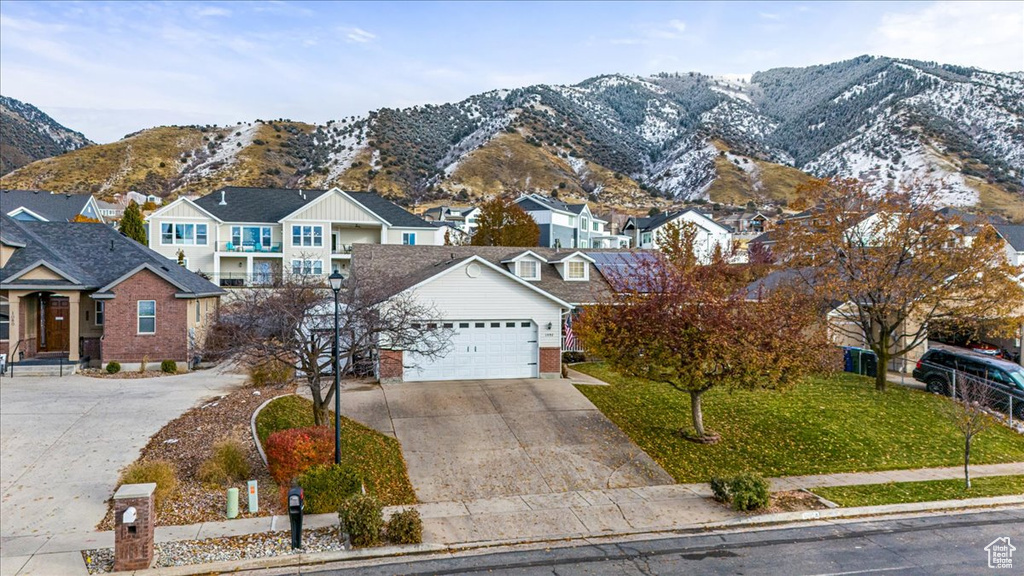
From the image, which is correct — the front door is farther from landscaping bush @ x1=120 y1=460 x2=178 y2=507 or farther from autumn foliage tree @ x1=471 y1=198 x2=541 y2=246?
autumn foliage tree @ x1=471 y1=198 x2=541 y2=246

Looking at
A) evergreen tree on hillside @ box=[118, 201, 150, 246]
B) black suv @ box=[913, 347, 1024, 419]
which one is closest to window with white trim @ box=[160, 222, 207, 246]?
evergreen tree on hillside @ box=[118, 201, 150, 246]

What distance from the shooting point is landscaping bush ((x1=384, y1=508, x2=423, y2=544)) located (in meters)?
11.3

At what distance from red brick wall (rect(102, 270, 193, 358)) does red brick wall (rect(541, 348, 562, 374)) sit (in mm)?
16888

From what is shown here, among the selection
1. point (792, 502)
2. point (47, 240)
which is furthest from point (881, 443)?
point (47, 240)

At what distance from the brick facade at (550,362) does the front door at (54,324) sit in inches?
869

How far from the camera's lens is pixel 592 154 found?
6014 inches

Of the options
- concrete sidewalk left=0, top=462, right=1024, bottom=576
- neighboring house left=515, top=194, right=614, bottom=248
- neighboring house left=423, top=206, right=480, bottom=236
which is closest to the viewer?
concrete sidewalk left=0, top=462, right=1024, bottom=576

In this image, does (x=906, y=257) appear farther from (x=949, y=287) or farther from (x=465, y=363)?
(x=465, y=363)

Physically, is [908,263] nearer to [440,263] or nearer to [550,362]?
[550,362]

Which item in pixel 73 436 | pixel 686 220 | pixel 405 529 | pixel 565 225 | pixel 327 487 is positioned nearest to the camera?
pixel 405 529

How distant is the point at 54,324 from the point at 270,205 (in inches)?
831

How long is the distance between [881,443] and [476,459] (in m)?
12.1

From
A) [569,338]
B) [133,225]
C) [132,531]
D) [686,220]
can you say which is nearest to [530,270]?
[569,338]

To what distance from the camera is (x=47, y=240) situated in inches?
1202
